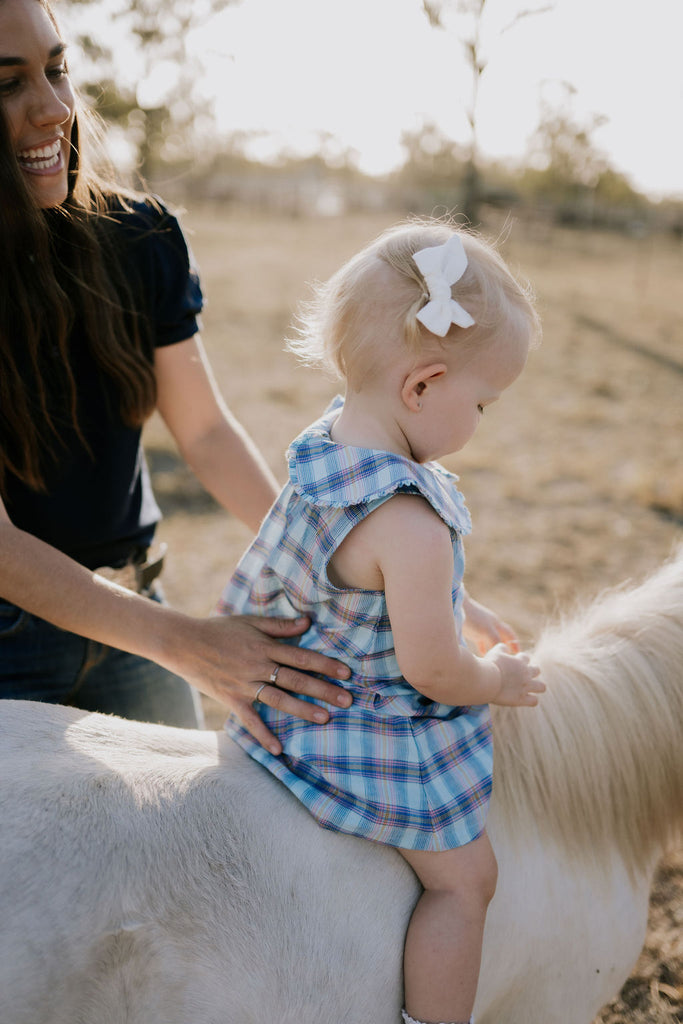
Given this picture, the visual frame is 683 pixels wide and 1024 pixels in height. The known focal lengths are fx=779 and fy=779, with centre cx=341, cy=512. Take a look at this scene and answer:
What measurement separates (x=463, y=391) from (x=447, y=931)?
2.64 ft

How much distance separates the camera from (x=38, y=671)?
64.8 inches

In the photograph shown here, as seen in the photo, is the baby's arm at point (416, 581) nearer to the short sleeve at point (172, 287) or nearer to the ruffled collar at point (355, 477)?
the ruffled collar at point (355, 477)

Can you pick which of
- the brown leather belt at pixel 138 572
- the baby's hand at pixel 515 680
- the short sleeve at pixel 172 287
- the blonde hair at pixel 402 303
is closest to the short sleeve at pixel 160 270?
the short sleeve at pixel 172 287

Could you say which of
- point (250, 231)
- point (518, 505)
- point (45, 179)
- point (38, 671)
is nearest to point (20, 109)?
point (45, 179)

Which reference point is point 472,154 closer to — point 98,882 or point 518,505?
point 518,505

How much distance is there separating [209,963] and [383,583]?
0.57 meters

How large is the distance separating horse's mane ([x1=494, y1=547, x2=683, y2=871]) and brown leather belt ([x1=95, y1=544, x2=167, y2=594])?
0.86m

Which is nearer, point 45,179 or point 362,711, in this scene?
A: point 362,711

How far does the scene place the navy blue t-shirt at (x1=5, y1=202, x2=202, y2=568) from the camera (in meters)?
1.63

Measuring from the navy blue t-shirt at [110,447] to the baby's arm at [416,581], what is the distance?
2.43 feet

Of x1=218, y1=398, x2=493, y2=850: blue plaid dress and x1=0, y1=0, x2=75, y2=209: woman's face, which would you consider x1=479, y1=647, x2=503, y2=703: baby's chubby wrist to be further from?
x1=0, y1=0, x2=75, y2=209: woman's face

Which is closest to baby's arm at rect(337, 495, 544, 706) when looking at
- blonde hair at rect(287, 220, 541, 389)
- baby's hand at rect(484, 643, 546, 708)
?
baby's hand at rect(484, 643, 546, 708)

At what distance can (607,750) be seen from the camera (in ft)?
4.61

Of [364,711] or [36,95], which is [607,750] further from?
[36,95]
